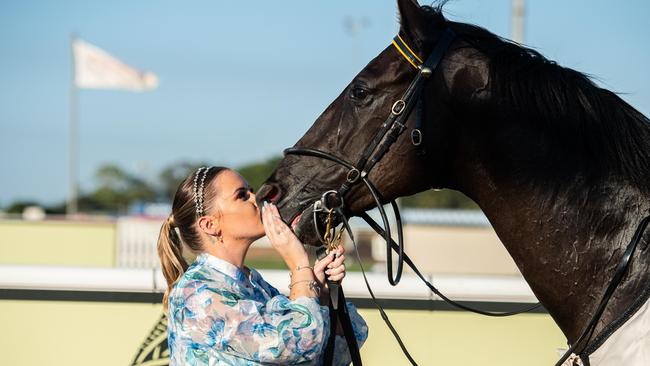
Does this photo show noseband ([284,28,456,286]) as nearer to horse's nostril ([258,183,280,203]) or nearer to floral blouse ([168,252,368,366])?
horse's nostril ([258,183,280,203])

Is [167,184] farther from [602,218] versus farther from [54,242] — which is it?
[602,218]

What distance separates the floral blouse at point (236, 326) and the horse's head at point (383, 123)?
1.13 ft

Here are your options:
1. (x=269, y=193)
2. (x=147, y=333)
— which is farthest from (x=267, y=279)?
(x=269, y=193)

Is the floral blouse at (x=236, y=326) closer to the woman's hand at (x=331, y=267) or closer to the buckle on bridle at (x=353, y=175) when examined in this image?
the woman's hand at (x=331, y=267)

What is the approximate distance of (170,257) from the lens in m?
2.89

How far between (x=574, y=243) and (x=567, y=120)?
0.37 metres

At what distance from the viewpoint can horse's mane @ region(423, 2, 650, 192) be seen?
2.52 meters

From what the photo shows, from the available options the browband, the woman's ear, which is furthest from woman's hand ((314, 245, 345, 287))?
the browband

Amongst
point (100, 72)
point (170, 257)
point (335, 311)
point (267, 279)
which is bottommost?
point (100, 72)

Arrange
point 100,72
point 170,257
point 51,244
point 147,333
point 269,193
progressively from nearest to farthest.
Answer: point 269,193 → point 170,257 → point 147,333 → point 51,244 → point 100,72

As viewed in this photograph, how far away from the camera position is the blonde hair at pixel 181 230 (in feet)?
9.22

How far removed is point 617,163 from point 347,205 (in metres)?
0.85

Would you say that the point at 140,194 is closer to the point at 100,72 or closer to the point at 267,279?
the point at 100,72

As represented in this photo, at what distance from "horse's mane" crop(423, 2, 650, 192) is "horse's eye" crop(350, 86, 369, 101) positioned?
1.27ft
